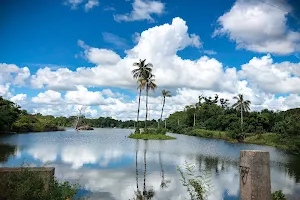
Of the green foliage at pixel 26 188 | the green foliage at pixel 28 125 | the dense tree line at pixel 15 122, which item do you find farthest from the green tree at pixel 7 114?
the green foliage at pixel 26 188

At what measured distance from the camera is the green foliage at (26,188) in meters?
5.53

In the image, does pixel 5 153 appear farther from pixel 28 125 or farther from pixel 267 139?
pixel 28 125

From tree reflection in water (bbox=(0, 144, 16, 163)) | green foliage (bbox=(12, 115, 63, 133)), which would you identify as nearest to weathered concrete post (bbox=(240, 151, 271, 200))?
tree reflection in water (bbox=(0, 144, 16, 163))

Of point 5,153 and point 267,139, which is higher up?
point 267,139

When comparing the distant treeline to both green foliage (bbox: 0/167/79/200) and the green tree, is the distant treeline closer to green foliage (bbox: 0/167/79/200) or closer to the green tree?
the green tree

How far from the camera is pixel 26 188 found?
5500 millimetres

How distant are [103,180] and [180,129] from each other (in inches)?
2893

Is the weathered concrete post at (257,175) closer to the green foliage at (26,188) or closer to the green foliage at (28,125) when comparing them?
the green foliage at (26,188)

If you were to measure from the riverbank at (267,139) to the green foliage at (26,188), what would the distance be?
2302 cm

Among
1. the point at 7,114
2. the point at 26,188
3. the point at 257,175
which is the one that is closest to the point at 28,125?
the point at 7,114

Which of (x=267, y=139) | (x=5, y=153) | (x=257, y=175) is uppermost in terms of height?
(x=257, y=175)

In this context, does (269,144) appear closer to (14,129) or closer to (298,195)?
(298,195)

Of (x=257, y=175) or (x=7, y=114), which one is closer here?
(x=257, y=175)

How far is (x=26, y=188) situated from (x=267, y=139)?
47489mm
